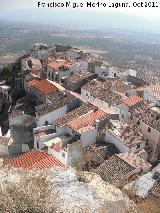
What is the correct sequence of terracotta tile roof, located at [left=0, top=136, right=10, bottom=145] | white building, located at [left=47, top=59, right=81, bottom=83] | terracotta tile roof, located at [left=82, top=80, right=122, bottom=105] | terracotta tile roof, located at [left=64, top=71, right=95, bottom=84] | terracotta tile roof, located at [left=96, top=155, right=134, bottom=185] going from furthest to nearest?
white building, located at [left=47, top=59, right=81, bottom=83] < terracotta tile roof, located at [left=64, top=71, right=95, bottom=84] < terracotta tile roof, located at [left=82, top=80, right=122, bottom=105] < terracotta tile roof, located at [left=0, top=136, right=10, bottom=145] < terracotta tile roof, located at [left=96, top=155, right=134, bottom=185]

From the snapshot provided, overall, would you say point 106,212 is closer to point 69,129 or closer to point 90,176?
point 90,176

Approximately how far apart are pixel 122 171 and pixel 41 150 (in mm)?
8566

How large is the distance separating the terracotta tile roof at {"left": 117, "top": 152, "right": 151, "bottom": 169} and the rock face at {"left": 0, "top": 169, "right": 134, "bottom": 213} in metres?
6.86

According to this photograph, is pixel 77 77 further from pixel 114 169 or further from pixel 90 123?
pixel 114 169

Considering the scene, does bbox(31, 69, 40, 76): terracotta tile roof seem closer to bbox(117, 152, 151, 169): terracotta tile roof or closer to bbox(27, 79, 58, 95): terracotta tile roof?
bbox(27, 79, 58, 95): terracotta tile roof

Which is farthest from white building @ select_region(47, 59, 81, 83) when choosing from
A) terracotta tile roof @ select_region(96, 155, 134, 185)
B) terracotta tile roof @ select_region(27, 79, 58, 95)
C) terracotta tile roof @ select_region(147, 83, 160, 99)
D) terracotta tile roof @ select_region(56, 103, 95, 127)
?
terracotta tile roof @ select_region(96, 155, 134, 185)

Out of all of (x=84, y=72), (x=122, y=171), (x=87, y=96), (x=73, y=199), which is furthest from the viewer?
(x=84, y=72)

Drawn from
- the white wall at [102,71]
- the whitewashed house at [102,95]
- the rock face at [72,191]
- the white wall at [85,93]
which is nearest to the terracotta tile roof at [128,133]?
the whitewashed house at [102,95]

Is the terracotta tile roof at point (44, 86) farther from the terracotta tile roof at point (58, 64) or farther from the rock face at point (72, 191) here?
the rock face at point (72, 191)

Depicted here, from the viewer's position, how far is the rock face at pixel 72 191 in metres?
21.6

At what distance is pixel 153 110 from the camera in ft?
144

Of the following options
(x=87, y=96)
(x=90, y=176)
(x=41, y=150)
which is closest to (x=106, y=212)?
(x=90, y=176)

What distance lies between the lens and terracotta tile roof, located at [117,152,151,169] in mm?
34781

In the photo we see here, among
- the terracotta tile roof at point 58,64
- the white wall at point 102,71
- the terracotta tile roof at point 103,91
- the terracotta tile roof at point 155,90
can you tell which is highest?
the terracotta tile roof at point 58,64
